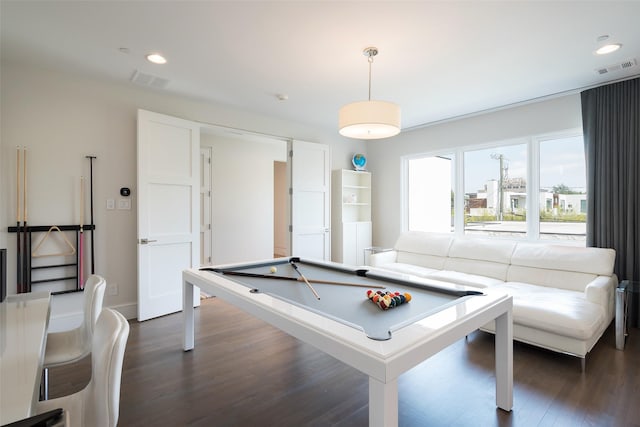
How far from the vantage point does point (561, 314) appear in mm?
2527

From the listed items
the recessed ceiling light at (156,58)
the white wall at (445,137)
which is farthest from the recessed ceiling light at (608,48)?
the recessed ceiling light at (156,58)

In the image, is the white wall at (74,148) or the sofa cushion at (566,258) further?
the sofa cushion at (566,258)

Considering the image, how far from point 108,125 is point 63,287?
171 centimetres

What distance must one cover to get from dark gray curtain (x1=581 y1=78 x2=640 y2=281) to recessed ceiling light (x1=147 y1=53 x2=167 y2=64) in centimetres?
434

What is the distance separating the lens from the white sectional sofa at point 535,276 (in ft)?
8.34

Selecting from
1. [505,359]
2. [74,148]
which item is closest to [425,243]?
[505,359]

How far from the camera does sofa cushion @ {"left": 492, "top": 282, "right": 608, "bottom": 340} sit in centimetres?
244

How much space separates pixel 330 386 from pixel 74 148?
3.30 m

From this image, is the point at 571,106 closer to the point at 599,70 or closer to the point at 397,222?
the point at 599,70

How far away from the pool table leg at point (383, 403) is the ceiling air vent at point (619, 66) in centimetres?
360

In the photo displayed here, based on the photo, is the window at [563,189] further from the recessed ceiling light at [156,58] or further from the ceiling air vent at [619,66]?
the recessed ceiling light at [156,58]

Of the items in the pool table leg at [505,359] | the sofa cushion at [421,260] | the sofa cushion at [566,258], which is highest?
the sofa cushion at [566,258]

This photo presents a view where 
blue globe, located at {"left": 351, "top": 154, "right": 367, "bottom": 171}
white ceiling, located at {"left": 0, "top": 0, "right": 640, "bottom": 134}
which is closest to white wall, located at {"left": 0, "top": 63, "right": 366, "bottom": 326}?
white ceiling, located at {"left": 0, "top": 0, "right": 640, "bottom": 134}

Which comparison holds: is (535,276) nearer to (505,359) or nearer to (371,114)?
(505,359)
